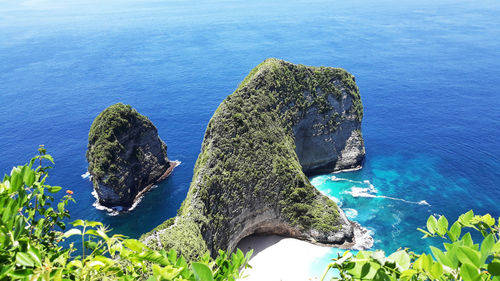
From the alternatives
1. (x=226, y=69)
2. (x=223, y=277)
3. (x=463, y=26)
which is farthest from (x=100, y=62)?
(x=463, y=26)

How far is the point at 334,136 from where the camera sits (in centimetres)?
6106

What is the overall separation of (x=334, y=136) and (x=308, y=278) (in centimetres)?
2941

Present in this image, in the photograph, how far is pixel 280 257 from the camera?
41.3 m

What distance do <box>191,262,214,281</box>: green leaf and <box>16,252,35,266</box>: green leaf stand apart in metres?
1.69

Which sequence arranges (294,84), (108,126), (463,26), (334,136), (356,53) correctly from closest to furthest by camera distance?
(108,126)
(294,84)
(334,136)
(356,53)
(463,26)

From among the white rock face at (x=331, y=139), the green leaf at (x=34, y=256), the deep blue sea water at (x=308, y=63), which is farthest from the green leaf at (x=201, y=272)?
the white rock face at (x=331, y=139)

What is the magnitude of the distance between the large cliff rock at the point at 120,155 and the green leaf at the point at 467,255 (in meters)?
53.4

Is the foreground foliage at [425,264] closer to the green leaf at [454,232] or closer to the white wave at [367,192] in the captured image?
the green leaf at [454,232]

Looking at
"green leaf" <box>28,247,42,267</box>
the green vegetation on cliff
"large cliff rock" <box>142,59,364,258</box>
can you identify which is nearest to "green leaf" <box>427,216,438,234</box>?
"green leaf" <box>28,247,42,267</box>

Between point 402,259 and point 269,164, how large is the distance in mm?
40959

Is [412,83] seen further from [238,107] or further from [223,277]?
[223,277]

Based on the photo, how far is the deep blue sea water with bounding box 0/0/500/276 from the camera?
53.2 metres

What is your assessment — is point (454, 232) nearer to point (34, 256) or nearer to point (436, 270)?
point (436, 270)

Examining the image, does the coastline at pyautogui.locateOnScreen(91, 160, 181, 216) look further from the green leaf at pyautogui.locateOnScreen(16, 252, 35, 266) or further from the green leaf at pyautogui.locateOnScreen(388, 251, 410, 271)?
the green leaf at pyautogui.locateOnScreen(388, 251, 410, 271)
